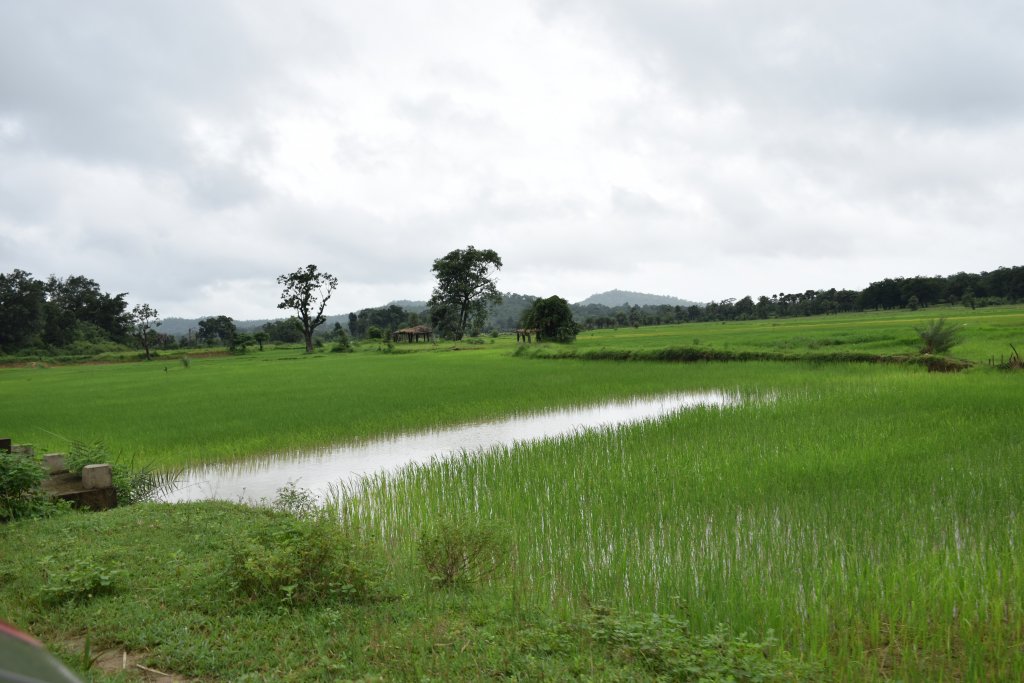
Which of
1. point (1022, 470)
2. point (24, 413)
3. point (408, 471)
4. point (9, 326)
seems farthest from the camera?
point (9, 326)

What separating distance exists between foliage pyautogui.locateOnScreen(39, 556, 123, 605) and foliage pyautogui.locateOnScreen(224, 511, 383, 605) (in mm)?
758

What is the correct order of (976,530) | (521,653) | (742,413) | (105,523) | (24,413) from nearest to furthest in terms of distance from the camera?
1. (521,653)
2. (976,530)
3. (105,523)
4. (742,413)
5. (24,413)

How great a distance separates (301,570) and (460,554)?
1.14 m

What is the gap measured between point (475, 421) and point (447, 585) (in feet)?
30.3

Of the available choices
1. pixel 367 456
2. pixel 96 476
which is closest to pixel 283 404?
pixel 367 456

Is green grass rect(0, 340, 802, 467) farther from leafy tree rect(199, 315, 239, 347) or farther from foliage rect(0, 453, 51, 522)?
leafy tree rect(199, 315, 239, 347)

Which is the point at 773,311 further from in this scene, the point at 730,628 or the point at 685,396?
the point at 730,628

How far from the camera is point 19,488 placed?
6.07 meters

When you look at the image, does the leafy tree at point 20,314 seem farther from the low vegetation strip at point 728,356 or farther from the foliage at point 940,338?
the foliage at point 940,338

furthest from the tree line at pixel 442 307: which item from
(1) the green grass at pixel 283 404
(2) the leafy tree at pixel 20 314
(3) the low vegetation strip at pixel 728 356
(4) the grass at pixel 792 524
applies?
(4) the grass at pixel 792 524

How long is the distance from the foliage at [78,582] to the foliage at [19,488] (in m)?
2.26

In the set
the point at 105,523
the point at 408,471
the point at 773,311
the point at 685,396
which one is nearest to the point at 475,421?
the point at 408,471

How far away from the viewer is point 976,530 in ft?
16.5

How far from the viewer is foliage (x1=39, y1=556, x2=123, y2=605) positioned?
393 centimetres
